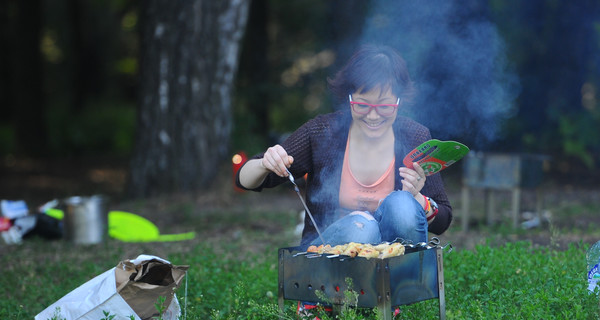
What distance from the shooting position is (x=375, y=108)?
347cm

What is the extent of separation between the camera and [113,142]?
21312 millimetres

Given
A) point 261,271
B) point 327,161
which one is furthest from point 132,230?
point 327,161

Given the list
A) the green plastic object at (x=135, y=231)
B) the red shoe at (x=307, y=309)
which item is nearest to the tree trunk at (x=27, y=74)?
the green plastic object at (x=135, y=231)

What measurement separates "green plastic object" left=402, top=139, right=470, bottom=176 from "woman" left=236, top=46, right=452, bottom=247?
5 centimetres

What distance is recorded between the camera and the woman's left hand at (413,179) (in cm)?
331

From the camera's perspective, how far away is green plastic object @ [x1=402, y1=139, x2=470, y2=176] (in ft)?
10.1

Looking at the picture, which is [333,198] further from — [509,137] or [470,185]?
[509,137]

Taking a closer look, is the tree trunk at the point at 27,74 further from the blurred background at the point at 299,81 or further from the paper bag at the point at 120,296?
the paper bag at the point at 120,296

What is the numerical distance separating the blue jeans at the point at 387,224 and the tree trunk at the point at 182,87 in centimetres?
561

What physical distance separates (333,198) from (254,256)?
2021 mm

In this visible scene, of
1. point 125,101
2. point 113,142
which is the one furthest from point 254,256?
point 125,101

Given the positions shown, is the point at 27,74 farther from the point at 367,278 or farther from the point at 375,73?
the point at 367,278

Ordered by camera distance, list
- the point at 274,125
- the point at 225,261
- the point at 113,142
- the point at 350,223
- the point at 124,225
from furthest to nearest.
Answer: the point at 113,142 < the point at 274,125 < the point at 124,225 < the point at 225,261 < the point at 350,223

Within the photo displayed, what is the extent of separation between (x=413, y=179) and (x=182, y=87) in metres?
5.84
